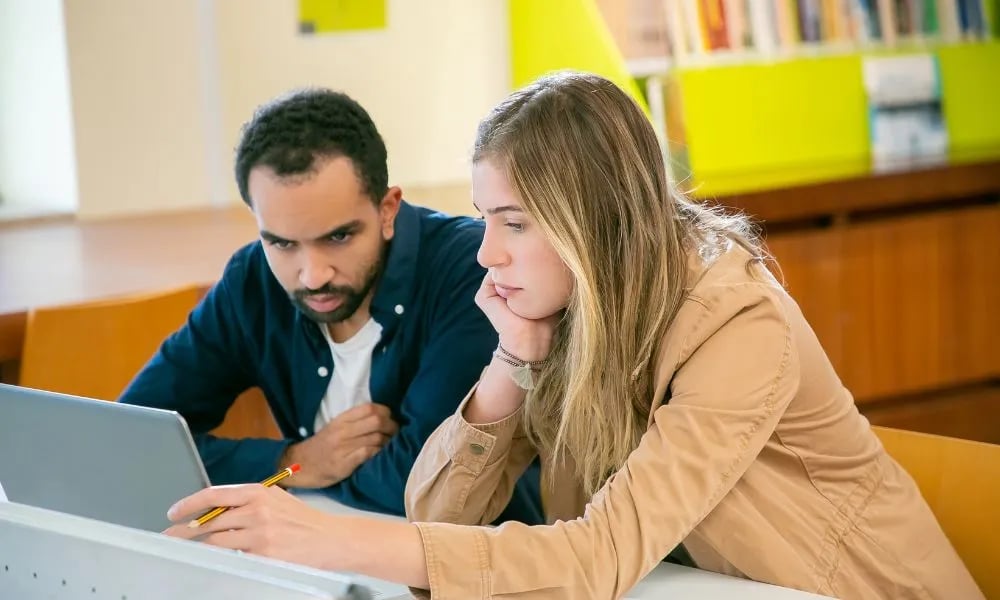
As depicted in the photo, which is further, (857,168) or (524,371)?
(857,168)

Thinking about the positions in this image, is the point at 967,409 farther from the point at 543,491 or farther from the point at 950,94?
the point at 543,491

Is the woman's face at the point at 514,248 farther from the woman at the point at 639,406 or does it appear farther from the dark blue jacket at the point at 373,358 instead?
the dark blue jacket at the point at 373,358

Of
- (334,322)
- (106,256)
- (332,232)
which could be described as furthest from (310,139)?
(106,256)

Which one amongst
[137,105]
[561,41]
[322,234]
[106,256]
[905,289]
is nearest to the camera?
[322,234]

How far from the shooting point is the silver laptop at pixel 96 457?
1241 millimetres

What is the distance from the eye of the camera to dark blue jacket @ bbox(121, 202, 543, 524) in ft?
5.79

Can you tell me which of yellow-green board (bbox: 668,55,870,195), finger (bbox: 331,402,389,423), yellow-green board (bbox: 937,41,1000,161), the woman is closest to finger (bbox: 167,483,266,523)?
the woman

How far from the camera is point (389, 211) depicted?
1.84 meters

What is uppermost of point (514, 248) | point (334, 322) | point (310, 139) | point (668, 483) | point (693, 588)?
point (310, 139)

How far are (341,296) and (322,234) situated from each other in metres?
0.10

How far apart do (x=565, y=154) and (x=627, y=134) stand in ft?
0.24

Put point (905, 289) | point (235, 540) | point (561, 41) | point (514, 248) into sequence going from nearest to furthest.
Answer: point (235, 540) < point (514, 248) < point (905, 289) < point (561, 41)

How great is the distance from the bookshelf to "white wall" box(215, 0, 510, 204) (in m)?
0.43

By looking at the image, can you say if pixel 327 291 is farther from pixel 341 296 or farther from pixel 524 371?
A: pixel 524 371
